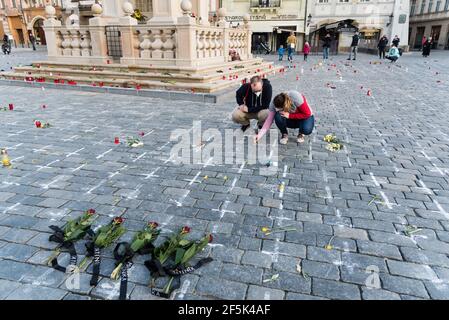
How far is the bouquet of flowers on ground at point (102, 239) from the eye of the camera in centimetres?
294

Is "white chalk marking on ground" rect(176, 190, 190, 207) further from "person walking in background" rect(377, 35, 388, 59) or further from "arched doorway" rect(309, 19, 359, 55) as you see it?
"arched doorway" rect(309, 19, 359, 55)

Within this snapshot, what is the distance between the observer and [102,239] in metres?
3.18

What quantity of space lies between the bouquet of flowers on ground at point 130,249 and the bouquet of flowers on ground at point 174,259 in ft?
0.56

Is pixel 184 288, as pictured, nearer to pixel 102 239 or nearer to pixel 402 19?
pixel 102 239

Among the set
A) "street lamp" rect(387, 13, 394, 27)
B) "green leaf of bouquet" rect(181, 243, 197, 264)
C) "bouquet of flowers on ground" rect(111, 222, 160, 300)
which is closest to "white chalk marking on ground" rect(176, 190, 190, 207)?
"bouquet of flowers on ground" rect(111, 222, 160, 300)

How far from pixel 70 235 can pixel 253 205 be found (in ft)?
6.58

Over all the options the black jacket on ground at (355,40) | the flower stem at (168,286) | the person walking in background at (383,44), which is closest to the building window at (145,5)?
the black jacket on ground at (355,40)

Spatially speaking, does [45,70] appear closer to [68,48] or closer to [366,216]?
[68,48]

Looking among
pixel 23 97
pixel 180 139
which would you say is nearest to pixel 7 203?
pixel 180 139

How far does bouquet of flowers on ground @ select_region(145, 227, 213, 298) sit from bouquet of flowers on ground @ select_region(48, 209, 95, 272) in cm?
76

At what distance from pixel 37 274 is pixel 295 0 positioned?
1613 inches

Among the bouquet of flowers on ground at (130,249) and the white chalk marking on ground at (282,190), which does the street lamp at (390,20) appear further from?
the bouquet of flowers on ground at (130,249)

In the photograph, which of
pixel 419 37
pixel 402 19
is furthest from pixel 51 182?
pixel 419 37

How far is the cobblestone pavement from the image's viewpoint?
2787 millimetres
